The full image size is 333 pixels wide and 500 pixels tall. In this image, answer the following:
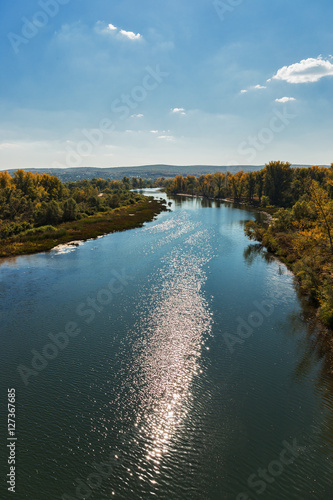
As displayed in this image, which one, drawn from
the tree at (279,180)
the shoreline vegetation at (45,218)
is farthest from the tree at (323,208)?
the tree at (279,180)


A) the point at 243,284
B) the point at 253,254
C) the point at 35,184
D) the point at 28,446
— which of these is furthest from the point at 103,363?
the point at 35,184

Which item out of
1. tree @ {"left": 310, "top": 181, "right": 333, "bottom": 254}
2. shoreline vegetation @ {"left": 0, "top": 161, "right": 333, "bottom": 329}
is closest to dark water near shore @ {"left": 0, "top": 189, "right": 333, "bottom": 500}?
shoreline vegetation @ {"left": 0, "top": 161, "right": 333, "bottom": 329}

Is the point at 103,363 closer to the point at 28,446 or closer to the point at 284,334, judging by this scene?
the point at 28,446

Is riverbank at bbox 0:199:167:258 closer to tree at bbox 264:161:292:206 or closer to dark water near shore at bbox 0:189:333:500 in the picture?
dark water near shore at bbox 0:189:333:500

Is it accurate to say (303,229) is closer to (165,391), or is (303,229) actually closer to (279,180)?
(165,391)

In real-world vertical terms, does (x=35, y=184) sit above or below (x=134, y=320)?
above

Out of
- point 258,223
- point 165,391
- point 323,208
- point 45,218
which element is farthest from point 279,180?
point 165,391

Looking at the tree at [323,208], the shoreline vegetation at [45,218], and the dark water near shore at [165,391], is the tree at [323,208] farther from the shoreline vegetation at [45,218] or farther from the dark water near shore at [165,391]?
the shoreline vegetation at [45,218]
